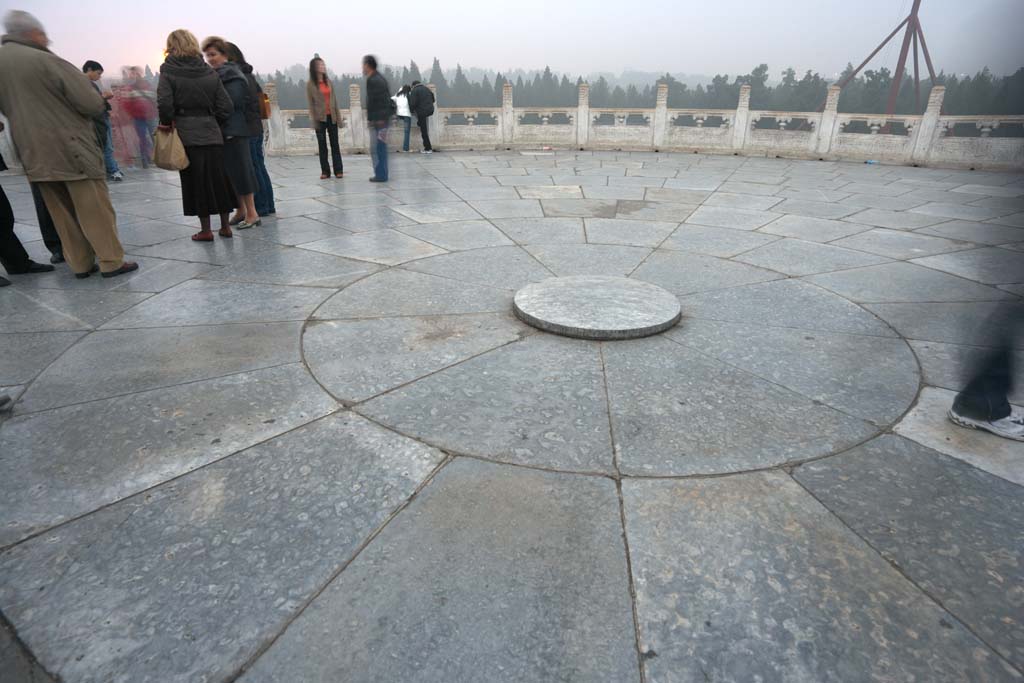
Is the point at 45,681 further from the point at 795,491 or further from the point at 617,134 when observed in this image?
the point at 617,134

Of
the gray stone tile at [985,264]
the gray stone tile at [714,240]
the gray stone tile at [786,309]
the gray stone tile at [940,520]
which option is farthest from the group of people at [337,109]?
the gray stone tile at [940,520]

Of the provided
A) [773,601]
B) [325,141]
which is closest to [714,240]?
[773,601]

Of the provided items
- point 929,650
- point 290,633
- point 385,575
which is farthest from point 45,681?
point 929,650

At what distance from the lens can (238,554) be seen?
2002 mm

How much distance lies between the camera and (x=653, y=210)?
25.6 ft

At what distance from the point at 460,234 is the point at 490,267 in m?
1.41

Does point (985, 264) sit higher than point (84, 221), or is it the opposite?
point (84, 221)

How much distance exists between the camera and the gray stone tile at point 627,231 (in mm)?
6094

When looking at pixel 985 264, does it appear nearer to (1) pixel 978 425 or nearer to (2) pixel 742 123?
(1) pixel 978 425

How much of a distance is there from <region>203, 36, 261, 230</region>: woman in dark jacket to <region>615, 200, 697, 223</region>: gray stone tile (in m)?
4.75

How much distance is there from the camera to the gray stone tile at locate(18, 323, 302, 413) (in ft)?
10.1

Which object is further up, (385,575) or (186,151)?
(186,151)

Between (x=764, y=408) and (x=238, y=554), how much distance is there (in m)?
2.61

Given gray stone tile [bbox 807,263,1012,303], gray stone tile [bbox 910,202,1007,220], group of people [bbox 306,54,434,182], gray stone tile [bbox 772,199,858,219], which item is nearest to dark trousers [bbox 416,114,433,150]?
group of people [bbox 306,54,434,182]
